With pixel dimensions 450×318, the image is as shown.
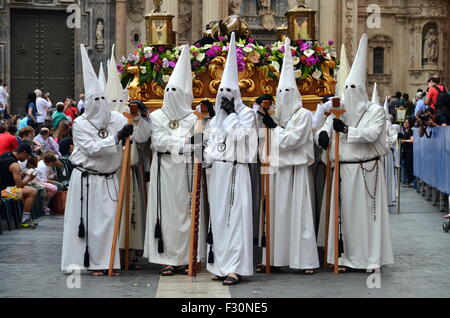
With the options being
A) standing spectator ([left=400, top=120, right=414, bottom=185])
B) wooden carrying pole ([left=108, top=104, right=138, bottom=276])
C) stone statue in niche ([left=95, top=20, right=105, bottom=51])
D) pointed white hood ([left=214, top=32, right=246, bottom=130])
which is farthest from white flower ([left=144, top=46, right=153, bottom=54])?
stone statue in niche ([left=95, top=20, right=105, bottom=51])

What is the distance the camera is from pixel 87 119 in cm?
1347

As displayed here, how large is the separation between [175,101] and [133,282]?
2.41 meters

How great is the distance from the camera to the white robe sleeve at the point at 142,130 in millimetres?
13547

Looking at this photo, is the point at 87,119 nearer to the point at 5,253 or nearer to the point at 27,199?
the point at 5,253

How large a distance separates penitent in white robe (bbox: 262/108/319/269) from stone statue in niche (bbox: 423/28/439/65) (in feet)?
122

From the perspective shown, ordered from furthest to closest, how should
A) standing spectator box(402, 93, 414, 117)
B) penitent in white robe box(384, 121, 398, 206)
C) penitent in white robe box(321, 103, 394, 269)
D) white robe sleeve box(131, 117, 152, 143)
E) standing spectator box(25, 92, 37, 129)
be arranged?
standing spectator box(402, 93, 414, 117) → standing spectator box(25, 92, 37, 129) → penitent in white robe box(384, 121, 398, 206) → white robe sleeve box(131, 117, 152, 143) → penitent in white robe box(321, 103, 394, 269)

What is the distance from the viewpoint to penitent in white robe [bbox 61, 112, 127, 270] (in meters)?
13.3

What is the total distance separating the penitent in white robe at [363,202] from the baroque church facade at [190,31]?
26.9 m

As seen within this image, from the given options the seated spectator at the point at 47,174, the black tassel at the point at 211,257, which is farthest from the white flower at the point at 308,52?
the seated spectator at the point at 47,174

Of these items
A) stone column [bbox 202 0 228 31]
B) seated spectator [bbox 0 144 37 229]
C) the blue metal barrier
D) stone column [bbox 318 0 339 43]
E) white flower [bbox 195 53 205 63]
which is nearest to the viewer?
white flower [bbox 195 53 205 63]

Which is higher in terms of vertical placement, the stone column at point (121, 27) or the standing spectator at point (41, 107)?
the stone column at point (121, 27)

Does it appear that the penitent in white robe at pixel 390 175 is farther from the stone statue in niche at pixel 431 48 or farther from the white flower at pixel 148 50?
the stone statue in niche at pixel 431 48

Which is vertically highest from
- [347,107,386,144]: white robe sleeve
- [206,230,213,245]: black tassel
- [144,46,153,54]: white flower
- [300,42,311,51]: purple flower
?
[300,42,311,51]: purple flower

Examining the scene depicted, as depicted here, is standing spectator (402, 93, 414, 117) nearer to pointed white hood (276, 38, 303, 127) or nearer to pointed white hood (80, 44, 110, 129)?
pointed white hood (276, 38, 303, 127)
